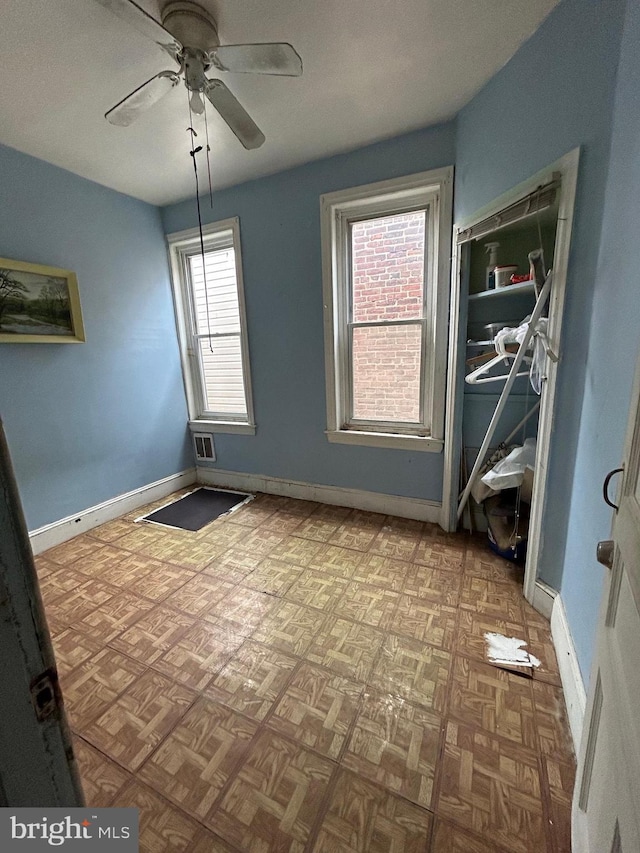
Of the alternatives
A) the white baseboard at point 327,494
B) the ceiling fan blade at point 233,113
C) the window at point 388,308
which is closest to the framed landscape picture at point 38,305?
the ceiling fan blade at point 233,113

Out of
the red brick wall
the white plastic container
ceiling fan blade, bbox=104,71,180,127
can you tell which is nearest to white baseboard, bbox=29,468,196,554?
the red brick wall

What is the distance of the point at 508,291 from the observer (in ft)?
6.31

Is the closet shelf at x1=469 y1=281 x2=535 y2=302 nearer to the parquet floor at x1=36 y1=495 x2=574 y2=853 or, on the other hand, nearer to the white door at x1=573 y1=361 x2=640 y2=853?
the white door at x1=573 y1=361 x2=640 y2=853

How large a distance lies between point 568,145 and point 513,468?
1501 millimetres

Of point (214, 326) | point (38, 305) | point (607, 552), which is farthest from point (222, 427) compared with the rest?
point (607, 552)

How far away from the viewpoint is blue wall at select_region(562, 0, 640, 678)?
1056 millimetres

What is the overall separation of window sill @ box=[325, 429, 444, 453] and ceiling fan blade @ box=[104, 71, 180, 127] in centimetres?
215

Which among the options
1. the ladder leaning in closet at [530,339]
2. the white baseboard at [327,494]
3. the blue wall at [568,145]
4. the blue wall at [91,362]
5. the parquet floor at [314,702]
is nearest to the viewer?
the parquet floor at [314,702]

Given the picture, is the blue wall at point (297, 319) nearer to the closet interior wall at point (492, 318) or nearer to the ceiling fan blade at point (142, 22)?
the closet interior wall at point (492, 318)

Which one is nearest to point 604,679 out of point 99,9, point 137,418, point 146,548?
point 146,548

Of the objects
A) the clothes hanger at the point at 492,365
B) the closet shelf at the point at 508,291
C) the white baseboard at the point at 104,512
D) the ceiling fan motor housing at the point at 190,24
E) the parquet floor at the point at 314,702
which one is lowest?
the parquet floor at the point at 314,702

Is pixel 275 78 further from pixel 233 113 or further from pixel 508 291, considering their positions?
pixel 508 291

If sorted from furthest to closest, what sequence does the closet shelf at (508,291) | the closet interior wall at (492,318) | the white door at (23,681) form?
the closet interior wall at (492,318) → the closet shelf at (508,291) → the white door at (23,681)

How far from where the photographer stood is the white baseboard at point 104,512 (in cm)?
242
